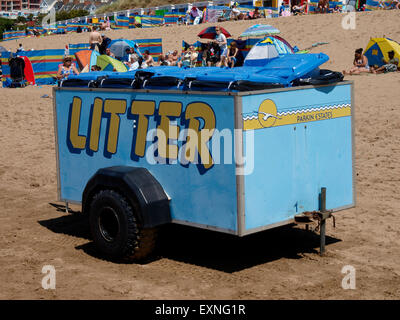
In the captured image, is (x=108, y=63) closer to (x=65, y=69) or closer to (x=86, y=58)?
(x=86, y=58)

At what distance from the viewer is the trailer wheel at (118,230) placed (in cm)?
664

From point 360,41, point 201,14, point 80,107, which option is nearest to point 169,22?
point 201,14

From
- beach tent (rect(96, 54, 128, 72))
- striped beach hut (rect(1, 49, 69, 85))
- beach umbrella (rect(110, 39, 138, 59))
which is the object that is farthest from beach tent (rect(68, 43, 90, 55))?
beach tent (rect(96, 54, 128, 72))

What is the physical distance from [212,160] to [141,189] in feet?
2.84

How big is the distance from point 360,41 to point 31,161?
16.2m

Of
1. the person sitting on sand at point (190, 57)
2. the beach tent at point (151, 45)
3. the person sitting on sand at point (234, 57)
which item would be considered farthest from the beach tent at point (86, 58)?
the beach tent at point (151, 45)

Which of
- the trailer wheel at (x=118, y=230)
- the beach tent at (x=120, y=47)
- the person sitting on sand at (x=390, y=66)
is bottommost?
the trailer wheel at (x=118, y=230)

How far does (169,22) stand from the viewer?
4303 centimetres

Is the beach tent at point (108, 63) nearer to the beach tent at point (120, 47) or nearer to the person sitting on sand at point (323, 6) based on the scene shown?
the beach tent at point (120, 47)

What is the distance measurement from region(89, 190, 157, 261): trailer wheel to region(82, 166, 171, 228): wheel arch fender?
0.09m

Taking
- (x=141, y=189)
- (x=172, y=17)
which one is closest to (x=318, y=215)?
(x=141, y=189)

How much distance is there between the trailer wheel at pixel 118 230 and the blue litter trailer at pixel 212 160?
0.01 m

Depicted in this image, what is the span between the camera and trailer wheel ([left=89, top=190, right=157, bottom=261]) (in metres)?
6.64

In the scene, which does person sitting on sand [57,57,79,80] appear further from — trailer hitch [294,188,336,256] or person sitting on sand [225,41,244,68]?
trailer hitch [294,188,336,256]
